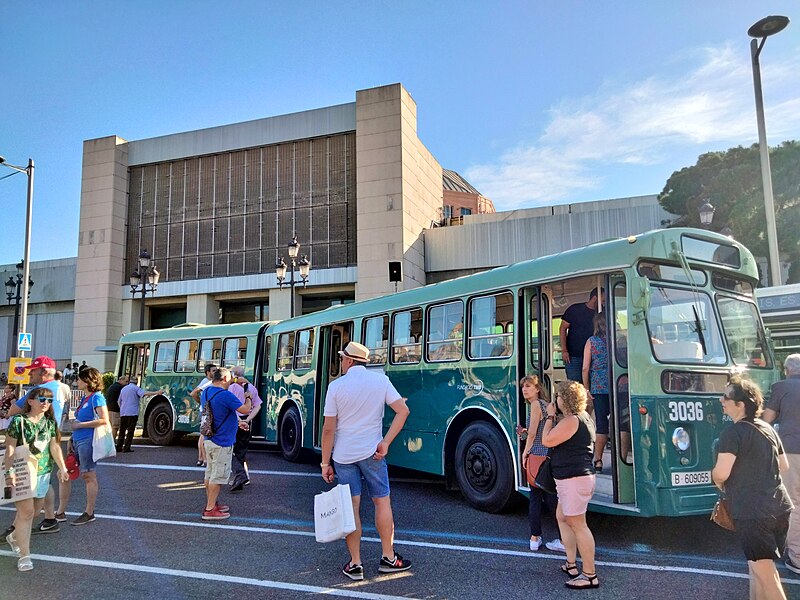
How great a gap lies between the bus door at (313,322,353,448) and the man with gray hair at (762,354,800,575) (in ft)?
23.0

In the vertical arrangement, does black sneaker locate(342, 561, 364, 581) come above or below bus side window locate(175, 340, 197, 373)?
below

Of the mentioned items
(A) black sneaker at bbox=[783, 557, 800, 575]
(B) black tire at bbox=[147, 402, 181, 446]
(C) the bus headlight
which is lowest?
(A) black sneaker at bbox=[783, 557, 800, 575]

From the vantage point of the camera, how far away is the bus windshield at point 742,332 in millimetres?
6164

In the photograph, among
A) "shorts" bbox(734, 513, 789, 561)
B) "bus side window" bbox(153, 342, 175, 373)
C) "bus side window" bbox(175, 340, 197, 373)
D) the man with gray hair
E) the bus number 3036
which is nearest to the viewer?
"shorts" bbox(734, 513, 789, 561)

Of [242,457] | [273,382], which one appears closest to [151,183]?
[273,382]

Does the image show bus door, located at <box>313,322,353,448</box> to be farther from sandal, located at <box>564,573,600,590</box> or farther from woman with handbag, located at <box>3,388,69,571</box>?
sandal, located at <box>564,573,600,590</box>

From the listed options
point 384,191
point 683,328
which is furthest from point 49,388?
point 384,191

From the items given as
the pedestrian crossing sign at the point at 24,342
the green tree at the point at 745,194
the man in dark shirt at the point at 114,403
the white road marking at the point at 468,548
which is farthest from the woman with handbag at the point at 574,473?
the green tree at the point at 745,194

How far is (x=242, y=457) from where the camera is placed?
8.98m

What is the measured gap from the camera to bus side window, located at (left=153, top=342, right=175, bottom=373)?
15375 mm

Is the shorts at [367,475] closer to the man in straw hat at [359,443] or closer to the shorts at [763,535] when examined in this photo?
the man in straw hat at [359,443]

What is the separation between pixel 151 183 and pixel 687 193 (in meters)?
33.3

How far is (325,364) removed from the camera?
1110cm

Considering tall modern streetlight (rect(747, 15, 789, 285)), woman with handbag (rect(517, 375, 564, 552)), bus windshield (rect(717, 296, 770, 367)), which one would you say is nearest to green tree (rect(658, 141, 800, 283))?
tall modern streetlight (rect(747, 15, 789, 285))
